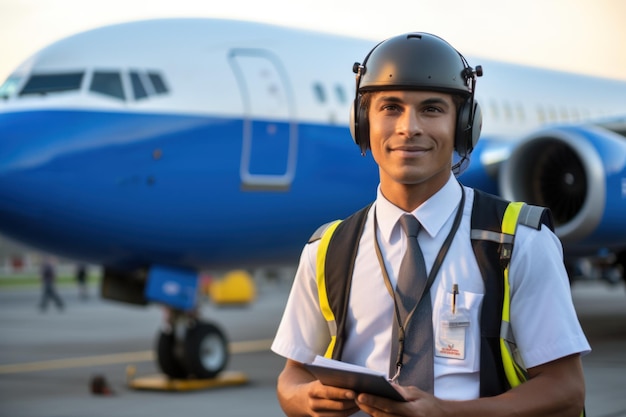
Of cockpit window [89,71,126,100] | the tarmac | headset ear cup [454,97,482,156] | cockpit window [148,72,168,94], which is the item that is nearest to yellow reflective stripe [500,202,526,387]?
headset ear cup [454,97,482,156]

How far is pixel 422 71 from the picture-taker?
6.64 feet

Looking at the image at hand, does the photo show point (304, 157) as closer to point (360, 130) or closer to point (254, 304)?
point (360, 130)

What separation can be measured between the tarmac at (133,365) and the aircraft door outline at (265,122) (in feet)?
6.22

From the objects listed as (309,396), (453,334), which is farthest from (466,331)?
(309,396)

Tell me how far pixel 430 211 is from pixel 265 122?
721 cm

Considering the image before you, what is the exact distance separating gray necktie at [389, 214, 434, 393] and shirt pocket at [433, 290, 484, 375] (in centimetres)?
2

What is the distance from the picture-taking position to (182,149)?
8.63 meters

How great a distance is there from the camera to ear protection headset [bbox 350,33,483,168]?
2027mm

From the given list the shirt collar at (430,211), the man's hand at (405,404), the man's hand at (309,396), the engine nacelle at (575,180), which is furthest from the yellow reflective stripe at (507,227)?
the engine nacelle at (575,180)

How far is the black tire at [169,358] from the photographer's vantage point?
30.0 feet

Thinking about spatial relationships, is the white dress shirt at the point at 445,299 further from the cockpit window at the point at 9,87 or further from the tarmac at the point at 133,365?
the cockpit window at the point at 9,87

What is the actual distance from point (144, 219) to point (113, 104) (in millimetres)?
999

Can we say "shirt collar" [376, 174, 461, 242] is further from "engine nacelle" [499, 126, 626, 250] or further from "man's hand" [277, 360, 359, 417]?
"engine nacelle" [499, 126, 626, 250]

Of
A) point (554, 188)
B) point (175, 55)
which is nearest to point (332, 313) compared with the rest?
point (175, 55)
